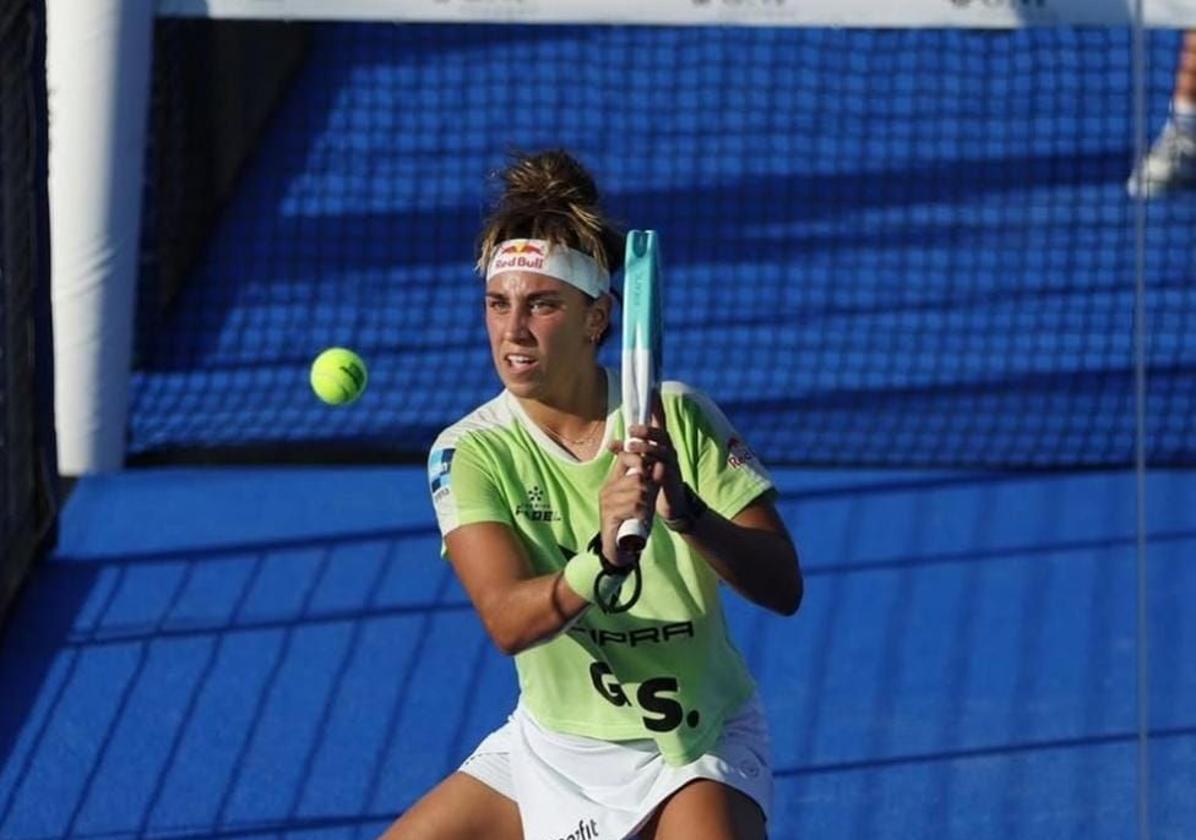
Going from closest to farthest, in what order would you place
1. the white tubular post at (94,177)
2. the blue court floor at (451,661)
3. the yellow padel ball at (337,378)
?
the yellow padel ball at (337,378) < the blue court floor at (451,661) < the white tubular post at (94,177)

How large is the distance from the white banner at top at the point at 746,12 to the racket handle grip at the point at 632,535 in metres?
3.14

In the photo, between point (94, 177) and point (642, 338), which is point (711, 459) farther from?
point (94, 177)

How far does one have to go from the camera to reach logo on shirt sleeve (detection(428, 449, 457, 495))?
148 inches

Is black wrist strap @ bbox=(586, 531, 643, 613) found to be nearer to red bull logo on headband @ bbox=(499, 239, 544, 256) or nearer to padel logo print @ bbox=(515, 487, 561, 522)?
padel logo print @ bbox=(515, 487, 561, 522)

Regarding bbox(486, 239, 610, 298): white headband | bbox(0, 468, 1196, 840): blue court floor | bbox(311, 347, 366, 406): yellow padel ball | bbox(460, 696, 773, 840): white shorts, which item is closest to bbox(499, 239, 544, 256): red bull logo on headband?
bbox(486, 239, 610, 298): white headband

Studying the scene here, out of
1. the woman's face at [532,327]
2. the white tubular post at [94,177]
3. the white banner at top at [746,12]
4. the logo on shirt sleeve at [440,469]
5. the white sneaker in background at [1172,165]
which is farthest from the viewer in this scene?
the white sneaker in background at [1172,165]

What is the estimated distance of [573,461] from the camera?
374 cm

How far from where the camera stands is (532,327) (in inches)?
144

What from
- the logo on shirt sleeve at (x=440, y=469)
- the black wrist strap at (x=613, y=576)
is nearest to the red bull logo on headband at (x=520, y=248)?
the logo on shirt sleeve at (x=440, y=469)

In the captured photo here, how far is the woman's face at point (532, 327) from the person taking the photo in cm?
366

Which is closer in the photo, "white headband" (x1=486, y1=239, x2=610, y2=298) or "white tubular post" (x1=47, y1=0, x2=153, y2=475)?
"white headband" (x1=486, y1=239, x2=610, y2=298)

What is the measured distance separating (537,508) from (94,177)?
3208 mm

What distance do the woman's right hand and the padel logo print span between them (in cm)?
42

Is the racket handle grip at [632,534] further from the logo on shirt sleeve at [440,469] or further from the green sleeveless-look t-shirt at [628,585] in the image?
the logo on shirt sleeve at [440,469]
